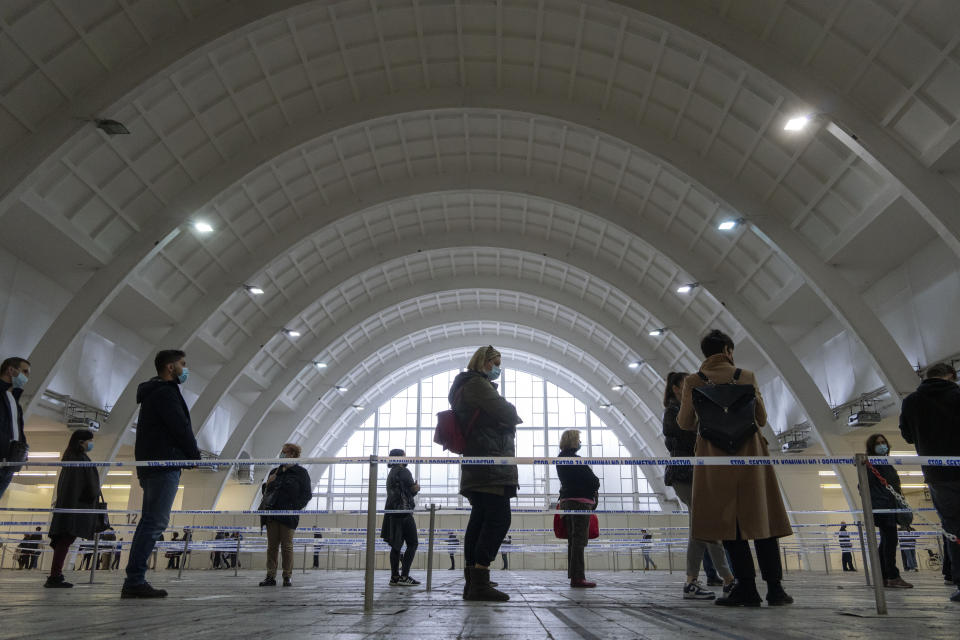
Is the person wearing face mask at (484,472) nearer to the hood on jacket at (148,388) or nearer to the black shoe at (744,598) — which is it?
the black shoe at (744,598)

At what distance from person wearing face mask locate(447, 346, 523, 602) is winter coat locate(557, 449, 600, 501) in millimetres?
3181

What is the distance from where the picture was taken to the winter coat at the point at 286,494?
8.98 m

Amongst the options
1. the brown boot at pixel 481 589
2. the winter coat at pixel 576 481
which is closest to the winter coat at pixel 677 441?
the winter coat at pixel 576 481

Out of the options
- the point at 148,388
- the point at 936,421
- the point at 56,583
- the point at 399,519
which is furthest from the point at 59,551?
the point at 936,421

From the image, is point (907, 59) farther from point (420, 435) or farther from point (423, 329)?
point (420, 435)

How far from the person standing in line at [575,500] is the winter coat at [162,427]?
445 centimetres

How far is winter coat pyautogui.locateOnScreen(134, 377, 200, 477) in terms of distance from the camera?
19.8 ft

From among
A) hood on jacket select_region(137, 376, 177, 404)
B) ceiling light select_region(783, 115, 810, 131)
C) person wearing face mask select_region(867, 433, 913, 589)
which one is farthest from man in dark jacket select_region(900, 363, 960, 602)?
ceiling light select_region(783, 115, 810, 131)

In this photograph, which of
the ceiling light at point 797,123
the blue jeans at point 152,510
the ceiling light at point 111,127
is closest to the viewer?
the blue jeans at point 152,510

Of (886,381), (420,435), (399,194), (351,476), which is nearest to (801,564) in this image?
(886,381)

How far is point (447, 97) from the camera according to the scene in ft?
65.8

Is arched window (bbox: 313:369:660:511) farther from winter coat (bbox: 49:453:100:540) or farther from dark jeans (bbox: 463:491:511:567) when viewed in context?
dark jeans (bbox: 463:491:511:567)

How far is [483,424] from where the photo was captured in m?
5.68

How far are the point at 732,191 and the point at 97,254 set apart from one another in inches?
742
